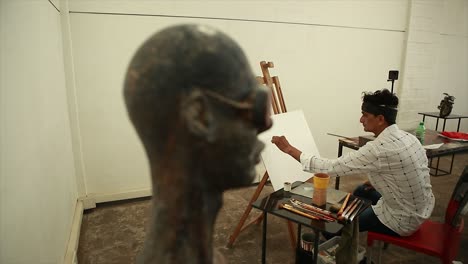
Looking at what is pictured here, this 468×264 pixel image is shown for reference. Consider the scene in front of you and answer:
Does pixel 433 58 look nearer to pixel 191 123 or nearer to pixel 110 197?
pixel 110 197

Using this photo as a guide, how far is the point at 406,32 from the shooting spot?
4.17 metres

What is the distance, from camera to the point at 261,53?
10.6ft

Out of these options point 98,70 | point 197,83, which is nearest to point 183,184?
point 197,83

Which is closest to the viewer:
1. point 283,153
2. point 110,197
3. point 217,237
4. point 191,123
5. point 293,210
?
point 191,123

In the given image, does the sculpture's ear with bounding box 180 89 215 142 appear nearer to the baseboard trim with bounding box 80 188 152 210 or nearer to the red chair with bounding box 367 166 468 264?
the red chair with bounding box 367 166 468 264

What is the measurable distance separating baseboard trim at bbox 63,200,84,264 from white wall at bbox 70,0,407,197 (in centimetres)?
27

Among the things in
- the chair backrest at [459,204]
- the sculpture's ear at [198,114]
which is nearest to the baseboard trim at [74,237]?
the sculpture's ear at [198,114]

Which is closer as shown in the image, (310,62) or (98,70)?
(98,70)

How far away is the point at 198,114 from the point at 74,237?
2.04 metres

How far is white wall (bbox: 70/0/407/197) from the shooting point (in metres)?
2.61

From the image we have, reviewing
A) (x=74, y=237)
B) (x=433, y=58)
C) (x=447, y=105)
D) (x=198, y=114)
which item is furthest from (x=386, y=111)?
(x=433, y=58)

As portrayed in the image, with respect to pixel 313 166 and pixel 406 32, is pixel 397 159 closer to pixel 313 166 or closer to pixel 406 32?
pixel 313 166

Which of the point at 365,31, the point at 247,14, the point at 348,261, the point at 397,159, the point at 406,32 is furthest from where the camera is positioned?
the point at 406,32

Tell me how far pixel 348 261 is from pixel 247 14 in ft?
8.11
